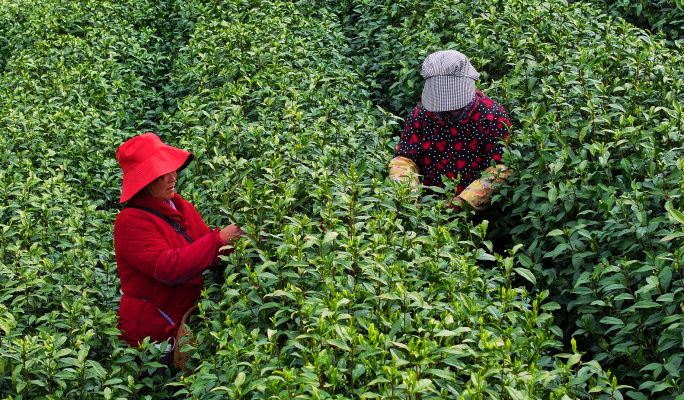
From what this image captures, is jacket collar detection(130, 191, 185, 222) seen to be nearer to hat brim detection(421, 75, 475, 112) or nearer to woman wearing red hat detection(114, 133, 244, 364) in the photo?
woman wearing red hat detection(114, 133, 244, 364)

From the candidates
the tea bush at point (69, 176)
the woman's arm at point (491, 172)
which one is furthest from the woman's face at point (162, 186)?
the woman's arm at point (491, 172)

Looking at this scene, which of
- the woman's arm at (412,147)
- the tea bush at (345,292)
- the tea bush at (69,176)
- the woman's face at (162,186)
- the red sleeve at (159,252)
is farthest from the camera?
the woman's arm at (412,147)

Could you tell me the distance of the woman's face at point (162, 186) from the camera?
3.19 meters

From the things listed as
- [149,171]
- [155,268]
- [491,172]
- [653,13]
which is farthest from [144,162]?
[653,13]

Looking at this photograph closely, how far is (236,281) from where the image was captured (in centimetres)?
301

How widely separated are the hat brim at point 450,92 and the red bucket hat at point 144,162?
160 cm

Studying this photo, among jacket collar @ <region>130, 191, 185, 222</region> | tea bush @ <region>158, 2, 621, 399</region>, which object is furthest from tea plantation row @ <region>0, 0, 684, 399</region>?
jacket collar @ <region>130, 191, 185, 222</region>

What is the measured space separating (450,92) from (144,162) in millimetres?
1856

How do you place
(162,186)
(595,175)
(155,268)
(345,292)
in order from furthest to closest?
1. (595,175)
2. (162,186)
3. (155,268)
4. (345,292)

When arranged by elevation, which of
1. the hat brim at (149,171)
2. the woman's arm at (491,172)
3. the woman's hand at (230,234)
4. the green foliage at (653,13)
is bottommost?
the green foliage at (653,13)

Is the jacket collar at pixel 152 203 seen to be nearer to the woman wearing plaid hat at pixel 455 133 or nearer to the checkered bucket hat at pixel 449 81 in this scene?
the woman wearing plaid hat at pixel 455 133

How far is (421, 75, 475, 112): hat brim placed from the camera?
Answer: 3865 millimetres

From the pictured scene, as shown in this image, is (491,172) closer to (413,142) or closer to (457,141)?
(457,141)

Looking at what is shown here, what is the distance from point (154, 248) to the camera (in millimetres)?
3117
